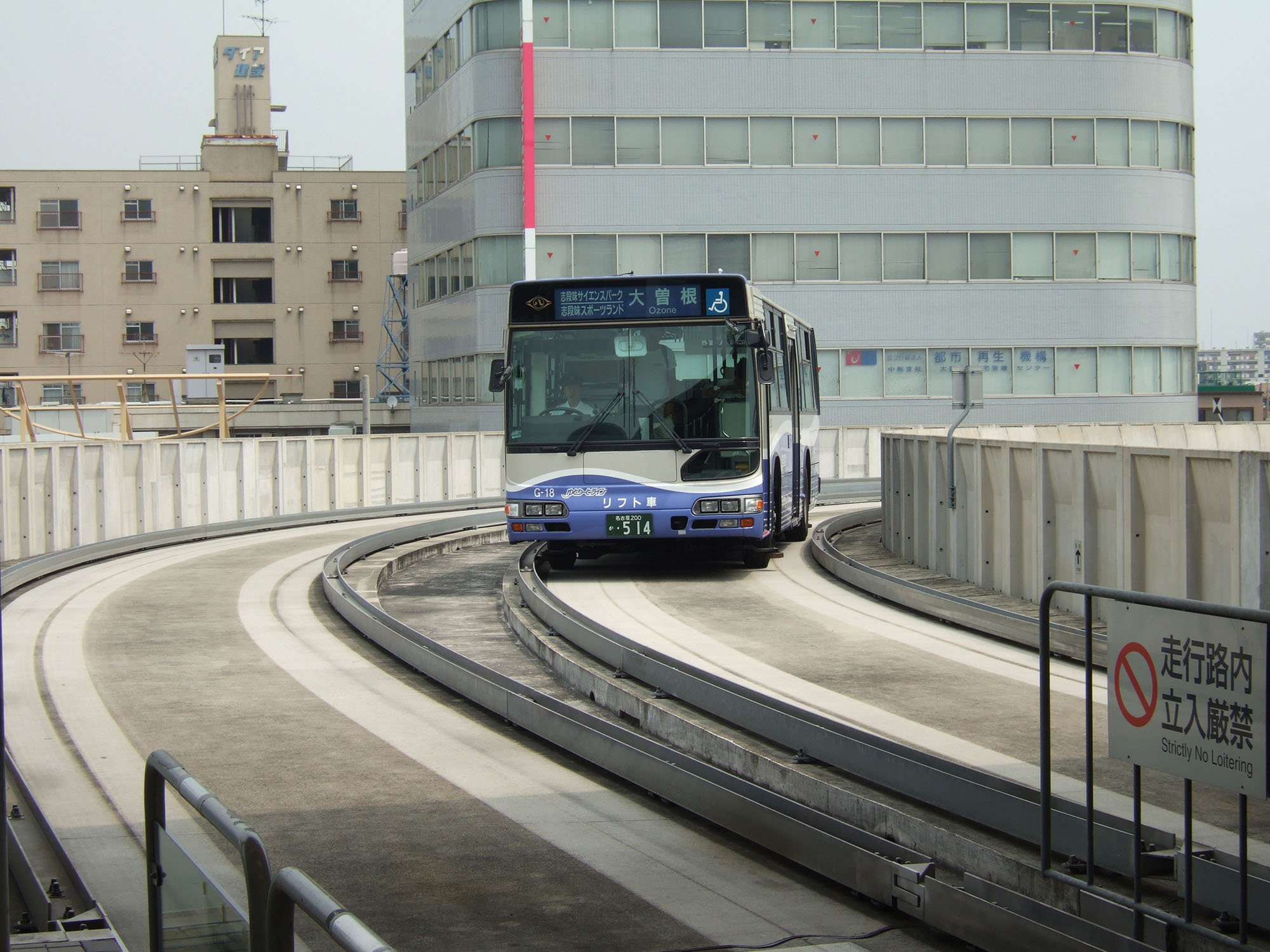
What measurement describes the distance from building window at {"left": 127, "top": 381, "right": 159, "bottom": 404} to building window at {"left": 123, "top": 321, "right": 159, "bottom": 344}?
6.87ft

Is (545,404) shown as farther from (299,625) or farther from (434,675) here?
(434,675)

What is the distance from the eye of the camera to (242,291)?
75.6m

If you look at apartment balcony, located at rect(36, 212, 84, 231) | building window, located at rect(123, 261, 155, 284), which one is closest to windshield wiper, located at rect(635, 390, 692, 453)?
building window, located at rect(123, 261, 155, 284)

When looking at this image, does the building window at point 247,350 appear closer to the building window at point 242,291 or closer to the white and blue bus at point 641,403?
the building window at point 242,291

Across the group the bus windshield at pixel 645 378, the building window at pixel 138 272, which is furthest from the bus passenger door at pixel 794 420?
the building window at pixel 138 272

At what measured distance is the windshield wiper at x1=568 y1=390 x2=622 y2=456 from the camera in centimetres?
1705

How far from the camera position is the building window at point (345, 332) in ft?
251

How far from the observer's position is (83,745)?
31.4 feet

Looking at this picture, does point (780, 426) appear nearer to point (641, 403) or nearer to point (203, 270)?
point (641, 403)

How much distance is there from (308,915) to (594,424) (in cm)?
1362

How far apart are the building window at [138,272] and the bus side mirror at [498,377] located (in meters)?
61.8

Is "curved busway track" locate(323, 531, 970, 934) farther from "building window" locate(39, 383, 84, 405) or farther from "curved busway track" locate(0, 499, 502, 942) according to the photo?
"building window" locate(39, 383, 84, 405)

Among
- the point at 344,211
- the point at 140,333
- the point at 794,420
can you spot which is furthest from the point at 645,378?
the point at 140,333

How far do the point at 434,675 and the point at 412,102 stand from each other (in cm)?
4651
